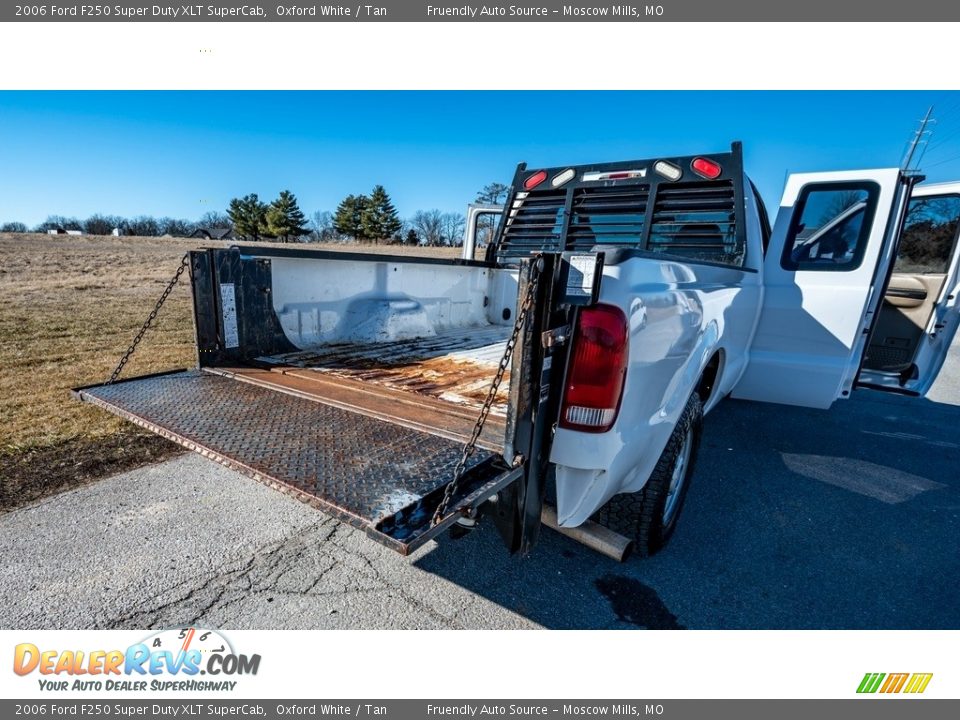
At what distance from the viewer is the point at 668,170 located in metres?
4.20

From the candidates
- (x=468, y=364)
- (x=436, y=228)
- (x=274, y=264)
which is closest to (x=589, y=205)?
(x=468, y=364)

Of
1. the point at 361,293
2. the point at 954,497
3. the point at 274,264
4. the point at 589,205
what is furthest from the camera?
the point at 589,205

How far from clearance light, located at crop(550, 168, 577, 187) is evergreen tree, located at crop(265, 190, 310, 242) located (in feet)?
220

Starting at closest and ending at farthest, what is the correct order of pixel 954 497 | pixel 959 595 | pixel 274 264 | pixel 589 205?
1. pixel 959 595
2. pixel 274 264
3. pixel 954 497
4. pixel 589 205

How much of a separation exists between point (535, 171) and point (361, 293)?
227 cm

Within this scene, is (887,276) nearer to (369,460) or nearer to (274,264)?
(369,460)

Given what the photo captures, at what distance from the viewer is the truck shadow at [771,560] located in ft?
8.04

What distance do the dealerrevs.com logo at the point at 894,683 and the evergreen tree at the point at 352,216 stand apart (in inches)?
2591

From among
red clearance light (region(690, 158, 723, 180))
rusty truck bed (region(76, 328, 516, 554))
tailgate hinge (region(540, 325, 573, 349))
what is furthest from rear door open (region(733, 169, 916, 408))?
tailgate hinge (region(540, 325, 573, 349))

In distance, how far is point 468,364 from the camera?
138 inches

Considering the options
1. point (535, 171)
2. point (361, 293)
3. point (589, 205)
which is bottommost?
point (361, 293)

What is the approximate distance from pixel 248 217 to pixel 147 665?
73.1 meters

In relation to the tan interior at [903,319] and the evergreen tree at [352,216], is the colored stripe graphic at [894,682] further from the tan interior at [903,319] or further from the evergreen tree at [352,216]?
the evergreen tree at [352,216]

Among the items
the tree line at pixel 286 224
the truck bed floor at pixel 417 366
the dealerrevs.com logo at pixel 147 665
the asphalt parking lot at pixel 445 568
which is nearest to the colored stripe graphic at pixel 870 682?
the asphalt parking lot at pixel 445 568
